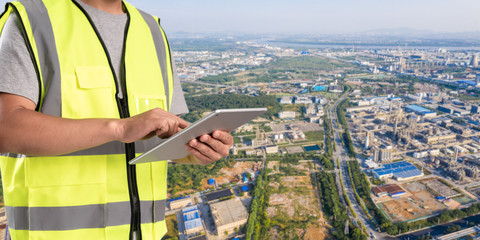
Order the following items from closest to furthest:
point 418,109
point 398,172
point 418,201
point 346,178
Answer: point 418,201, point 346,178, point 398,172, point 418,109

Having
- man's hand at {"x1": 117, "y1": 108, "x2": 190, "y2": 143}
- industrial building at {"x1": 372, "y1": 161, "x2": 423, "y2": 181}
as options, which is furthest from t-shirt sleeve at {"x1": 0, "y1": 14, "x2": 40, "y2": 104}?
industrial building at {"x1": 372, "y1": 161, "x2": 423, "y2": 181}

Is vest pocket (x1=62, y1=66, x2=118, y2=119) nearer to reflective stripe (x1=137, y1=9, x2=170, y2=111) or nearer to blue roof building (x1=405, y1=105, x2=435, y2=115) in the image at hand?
reflective stripe (x1=137, y1=9, x2=170, y2=111)

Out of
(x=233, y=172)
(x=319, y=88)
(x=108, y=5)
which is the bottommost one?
(x=233, y=172)

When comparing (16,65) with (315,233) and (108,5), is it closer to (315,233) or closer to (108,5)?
(108,5)

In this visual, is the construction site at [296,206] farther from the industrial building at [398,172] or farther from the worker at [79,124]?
the worker at [79,124]

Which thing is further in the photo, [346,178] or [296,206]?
[346,178]

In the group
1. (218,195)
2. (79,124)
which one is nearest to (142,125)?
(79,124)

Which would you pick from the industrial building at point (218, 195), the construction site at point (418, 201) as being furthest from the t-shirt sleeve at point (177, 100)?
the construction site at point (418, 201)
